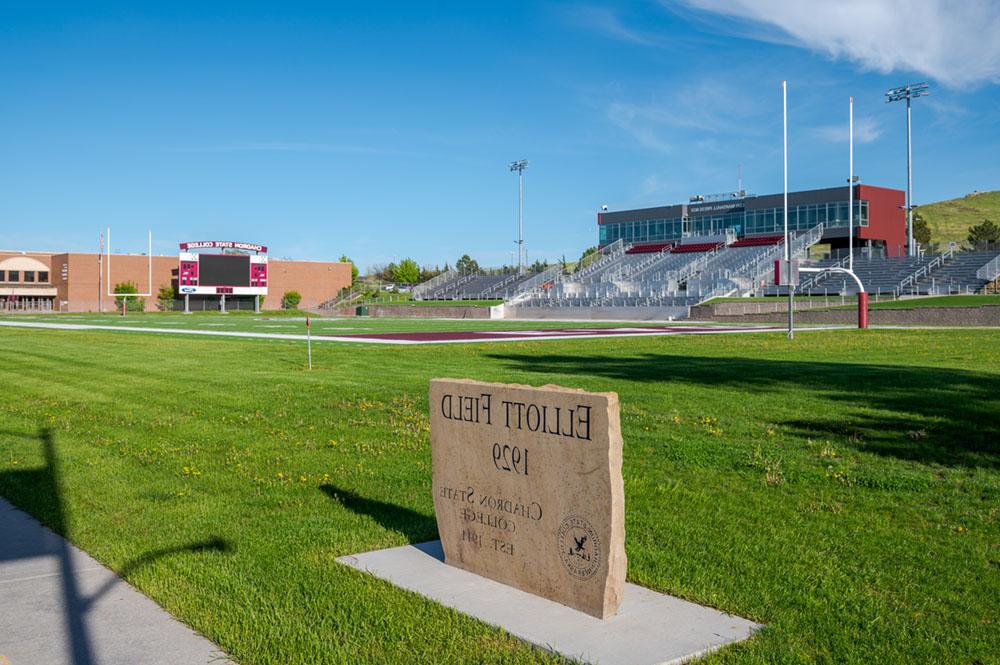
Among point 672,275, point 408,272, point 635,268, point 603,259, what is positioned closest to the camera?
point 672,275

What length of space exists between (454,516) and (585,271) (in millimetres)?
85872

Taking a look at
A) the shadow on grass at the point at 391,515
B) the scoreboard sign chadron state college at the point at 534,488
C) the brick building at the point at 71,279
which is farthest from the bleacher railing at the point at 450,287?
the scoreboard sign chadron state college at the point at 534,488

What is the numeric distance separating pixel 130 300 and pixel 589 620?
107543mm

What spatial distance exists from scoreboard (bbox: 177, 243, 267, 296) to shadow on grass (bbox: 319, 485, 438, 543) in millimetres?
95474

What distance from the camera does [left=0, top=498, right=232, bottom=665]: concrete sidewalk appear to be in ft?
14.2

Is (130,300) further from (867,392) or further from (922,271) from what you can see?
(867,392)

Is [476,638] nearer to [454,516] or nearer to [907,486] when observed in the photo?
[454,516]

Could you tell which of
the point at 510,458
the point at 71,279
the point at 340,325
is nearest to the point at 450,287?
the point at 71,279

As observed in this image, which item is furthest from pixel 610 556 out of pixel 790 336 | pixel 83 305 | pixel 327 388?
pixel 83 305

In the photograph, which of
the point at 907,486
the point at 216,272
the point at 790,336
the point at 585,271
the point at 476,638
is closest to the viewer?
the point at 476,638

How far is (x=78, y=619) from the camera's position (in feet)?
15.7

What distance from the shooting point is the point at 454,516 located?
562 cm

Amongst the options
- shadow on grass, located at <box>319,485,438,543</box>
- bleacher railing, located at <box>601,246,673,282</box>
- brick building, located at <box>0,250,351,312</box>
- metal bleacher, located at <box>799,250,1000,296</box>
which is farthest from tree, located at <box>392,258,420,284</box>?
shadow on grass, located at <box>319,485,438,543</box>

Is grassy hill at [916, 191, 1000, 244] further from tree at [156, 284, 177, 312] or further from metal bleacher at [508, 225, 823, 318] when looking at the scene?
tree at [156, 284, 177, 312]
